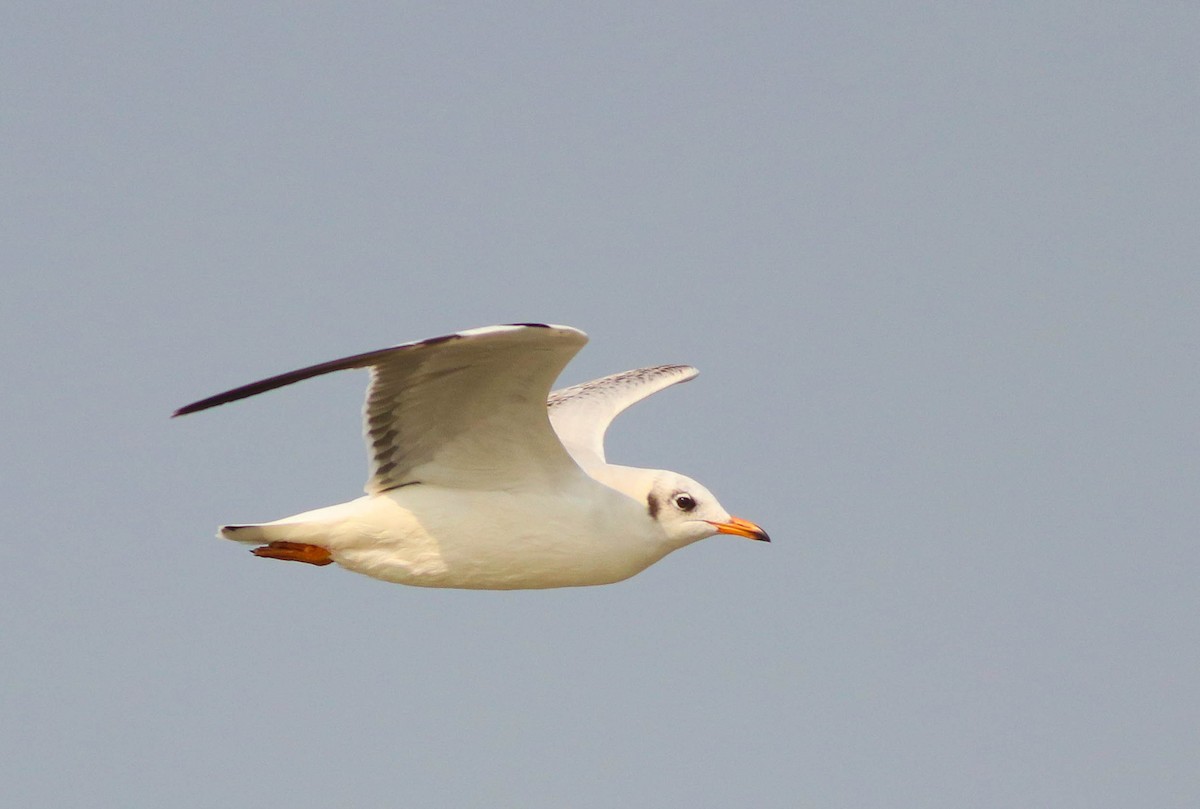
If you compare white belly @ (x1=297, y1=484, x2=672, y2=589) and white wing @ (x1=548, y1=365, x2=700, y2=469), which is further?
white wing @ (x1=548, y1=365, x2=700, y2=469)

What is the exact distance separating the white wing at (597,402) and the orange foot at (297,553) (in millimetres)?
2300

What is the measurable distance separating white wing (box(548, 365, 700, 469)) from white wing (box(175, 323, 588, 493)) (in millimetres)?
1327

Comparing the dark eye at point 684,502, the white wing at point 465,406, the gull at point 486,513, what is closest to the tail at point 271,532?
the gull at point 486,513

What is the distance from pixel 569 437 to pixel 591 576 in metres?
2.58

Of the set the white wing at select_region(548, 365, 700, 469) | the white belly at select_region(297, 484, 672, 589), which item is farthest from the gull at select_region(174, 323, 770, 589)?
the white wing at select_region(548, 365, 700, 469)

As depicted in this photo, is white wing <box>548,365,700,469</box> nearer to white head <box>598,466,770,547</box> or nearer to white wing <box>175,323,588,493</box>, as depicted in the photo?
white head <box>598,466,770,547</box>

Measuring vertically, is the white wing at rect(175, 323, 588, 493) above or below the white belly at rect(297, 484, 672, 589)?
above

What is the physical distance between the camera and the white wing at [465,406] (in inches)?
397

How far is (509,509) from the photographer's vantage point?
39.3 ft

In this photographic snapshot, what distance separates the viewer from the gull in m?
11.7

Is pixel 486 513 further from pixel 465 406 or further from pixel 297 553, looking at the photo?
pixel 297 553

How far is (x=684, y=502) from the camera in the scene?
1229 centimetres

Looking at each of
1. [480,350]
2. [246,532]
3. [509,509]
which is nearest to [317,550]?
[246,532]

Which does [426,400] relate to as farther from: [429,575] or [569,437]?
[569,437]
